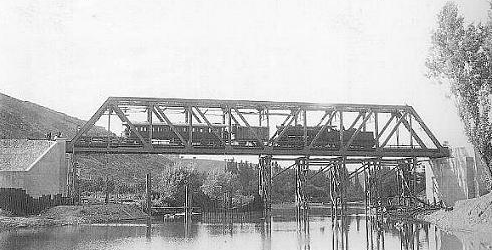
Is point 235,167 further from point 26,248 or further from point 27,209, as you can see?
point 26,248

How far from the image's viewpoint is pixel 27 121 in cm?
11762

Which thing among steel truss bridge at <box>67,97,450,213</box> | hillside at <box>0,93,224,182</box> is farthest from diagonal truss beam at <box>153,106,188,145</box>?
hillside at <box>0,93,224,182</box>

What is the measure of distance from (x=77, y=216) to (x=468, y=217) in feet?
96.4

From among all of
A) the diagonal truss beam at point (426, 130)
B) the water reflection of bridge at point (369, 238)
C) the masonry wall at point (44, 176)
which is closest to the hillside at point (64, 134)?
the masonry wall at point (44, 176)

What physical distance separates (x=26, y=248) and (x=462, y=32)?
3174 centimetres

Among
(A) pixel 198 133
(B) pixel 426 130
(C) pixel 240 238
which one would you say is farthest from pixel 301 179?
(C) pixel 240 238

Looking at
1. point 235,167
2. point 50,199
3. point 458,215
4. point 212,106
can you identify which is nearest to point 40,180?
point 50,199

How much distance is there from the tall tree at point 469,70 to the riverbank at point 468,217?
2.75 m

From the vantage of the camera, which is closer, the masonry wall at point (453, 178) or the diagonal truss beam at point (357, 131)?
the masonry wall at point (453, 178)

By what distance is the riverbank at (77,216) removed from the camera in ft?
132

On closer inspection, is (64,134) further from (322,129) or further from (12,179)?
(322,129)

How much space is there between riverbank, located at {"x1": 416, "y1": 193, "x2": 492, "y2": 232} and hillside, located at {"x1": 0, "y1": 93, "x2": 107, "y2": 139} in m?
65.4

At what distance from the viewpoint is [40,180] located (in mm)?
47031

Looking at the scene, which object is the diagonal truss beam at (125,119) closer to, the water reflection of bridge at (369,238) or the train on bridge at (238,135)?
the train on bridge at (238,135)
